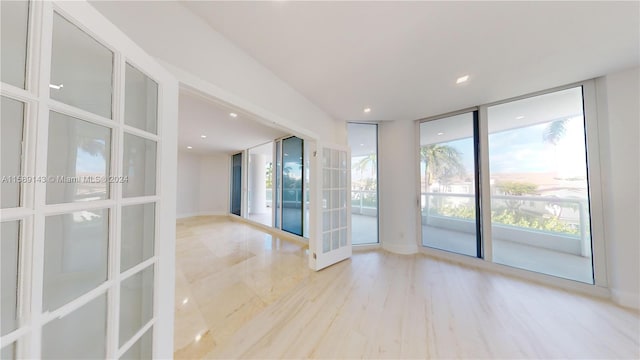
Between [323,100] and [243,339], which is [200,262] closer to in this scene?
[243,339]

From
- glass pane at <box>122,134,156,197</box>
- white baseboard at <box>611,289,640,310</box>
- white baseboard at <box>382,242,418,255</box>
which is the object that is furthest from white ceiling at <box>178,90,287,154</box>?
white baseboard at <box>611,289,640,310</box>

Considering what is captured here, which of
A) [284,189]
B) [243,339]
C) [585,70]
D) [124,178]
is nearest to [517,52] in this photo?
[585,70]

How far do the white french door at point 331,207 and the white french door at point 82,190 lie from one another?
210 cm

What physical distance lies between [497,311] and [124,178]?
3262 millimetres

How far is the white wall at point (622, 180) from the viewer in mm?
2141

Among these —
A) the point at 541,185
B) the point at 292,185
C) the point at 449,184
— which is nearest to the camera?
the point at 541,185

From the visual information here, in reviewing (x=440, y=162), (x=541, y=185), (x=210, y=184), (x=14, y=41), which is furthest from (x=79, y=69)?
(x=210, y=184)

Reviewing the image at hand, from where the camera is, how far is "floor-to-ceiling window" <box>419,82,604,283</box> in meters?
2.63

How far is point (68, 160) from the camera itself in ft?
2.39

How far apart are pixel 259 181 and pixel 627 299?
7767mm

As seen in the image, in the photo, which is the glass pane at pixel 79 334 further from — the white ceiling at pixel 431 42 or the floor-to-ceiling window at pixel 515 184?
the floor-to-ceiling window at pixel 515 184

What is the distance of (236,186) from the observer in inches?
298

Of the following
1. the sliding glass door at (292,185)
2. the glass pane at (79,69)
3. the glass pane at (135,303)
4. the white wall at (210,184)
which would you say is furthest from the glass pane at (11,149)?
the white wall at (210,184)

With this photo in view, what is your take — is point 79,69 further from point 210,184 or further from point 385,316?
point 210,184
